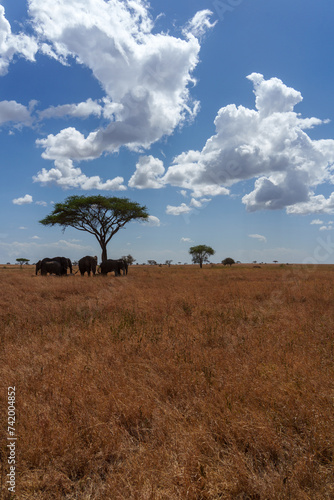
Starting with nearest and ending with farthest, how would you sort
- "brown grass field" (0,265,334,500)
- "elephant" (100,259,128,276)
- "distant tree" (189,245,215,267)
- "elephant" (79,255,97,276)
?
"brown grass field" (0,265,334,500), "elephant" (100,259,128,276), "elephant" (79,255,97,276), "distant tree" (189,245,215,267)

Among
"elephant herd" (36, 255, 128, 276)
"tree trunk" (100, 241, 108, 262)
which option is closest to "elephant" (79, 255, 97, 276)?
"elephant herd" (36, 255, 128, 276)

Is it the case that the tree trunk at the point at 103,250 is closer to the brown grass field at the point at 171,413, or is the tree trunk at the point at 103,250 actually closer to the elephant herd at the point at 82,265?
the elephant herd at the point at 82,265

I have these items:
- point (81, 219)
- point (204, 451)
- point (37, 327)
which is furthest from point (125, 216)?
point (204, 451)

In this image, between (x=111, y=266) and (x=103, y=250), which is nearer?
(x=111, y=266)

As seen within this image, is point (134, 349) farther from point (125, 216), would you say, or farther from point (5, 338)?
point (125, 216)

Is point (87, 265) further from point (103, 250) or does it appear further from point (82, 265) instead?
point (103, 250)

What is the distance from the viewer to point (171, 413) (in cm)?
313

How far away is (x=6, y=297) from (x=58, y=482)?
10.2 metres

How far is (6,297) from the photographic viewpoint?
36.0 feet

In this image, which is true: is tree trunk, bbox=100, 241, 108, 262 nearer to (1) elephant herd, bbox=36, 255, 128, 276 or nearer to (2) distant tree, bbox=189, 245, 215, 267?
(1) elephant herd, bbox=36, 255, 128, 276

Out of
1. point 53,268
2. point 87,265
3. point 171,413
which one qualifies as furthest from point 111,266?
point 171,413

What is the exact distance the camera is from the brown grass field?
7.70 feet

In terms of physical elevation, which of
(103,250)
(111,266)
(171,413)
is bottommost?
(171,413)

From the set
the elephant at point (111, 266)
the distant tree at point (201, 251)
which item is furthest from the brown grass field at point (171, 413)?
the distant tree at point (201, 251)
